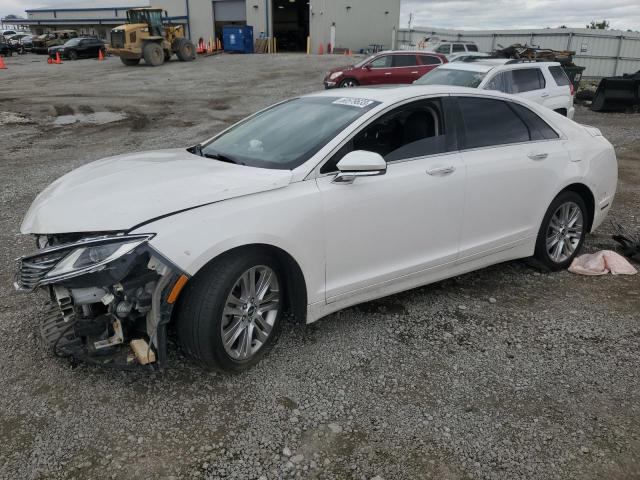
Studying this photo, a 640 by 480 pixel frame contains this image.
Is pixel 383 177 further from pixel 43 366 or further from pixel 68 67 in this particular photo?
pixel 68 67

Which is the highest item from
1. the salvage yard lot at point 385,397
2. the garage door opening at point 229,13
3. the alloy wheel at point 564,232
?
the garage door opening at point 229,13

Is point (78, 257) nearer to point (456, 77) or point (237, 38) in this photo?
point (456, 77)

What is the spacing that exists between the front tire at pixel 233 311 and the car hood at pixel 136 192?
1.35 feet

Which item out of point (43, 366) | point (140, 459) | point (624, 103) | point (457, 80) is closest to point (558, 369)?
point (140, 459)

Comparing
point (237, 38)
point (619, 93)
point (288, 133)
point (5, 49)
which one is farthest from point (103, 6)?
point (288, 133)

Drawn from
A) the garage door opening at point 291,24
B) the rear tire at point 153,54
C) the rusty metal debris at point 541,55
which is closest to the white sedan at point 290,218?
the rusty metal debris at point 541,55

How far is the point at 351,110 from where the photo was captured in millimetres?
3666

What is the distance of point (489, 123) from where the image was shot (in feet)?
13.8

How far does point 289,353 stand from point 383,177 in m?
1.31

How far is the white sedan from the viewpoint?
2.79 meters

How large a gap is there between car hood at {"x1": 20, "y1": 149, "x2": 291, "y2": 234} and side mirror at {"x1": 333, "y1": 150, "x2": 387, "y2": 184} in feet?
1.13

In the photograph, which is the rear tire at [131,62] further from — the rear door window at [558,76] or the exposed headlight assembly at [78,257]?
the exposed headlight assembly at [78,257]

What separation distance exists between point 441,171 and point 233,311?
1.78 metres

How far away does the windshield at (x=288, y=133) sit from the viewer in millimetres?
3449
